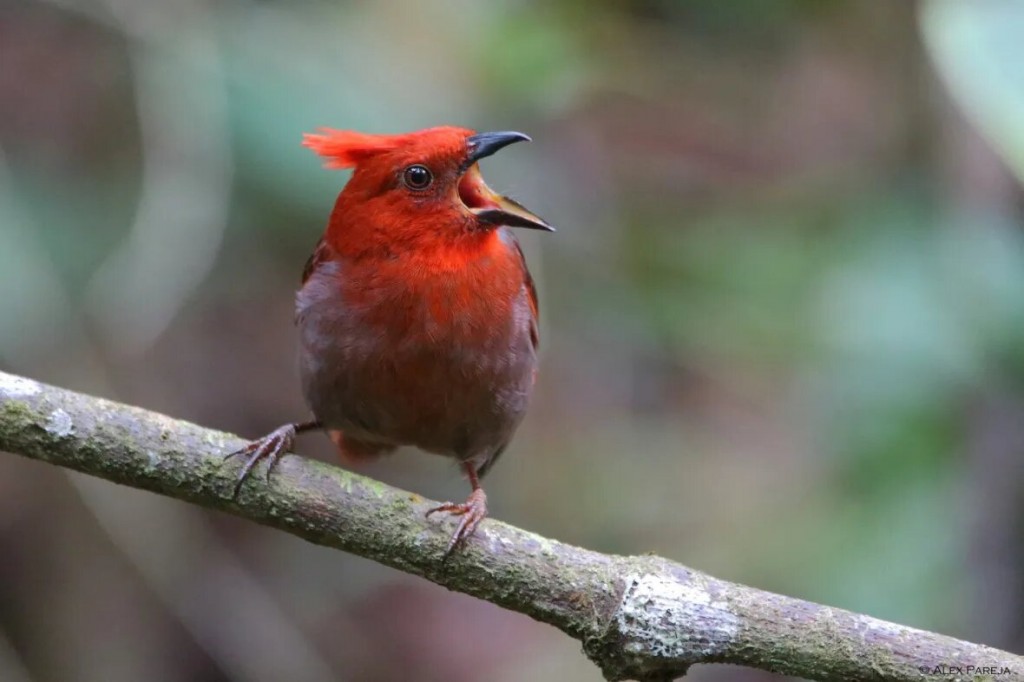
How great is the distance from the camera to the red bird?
320cm

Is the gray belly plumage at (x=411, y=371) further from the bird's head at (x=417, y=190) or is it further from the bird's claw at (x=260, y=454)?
the bird's claw at (x=260, y=454)

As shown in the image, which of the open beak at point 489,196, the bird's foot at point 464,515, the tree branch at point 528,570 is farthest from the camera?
the open beak at point 489,196

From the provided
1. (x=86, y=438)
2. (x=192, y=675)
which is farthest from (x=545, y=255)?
(x=86, y=438)

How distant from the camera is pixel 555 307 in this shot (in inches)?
220

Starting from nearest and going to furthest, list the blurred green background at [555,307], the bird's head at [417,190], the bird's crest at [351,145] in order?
the bird's head at [417,190] < the bird's crest at [351,145] < the blurred green background at [555,307]

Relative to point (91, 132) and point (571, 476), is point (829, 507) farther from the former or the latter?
point (91, 132)

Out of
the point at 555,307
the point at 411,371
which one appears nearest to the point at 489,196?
the point at 411,371

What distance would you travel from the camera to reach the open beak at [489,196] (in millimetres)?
3160

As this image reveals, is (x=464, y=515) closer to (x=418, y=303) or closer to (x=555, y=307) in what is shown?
(x=418, y=303)

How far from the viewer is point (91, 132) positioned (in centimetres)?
513

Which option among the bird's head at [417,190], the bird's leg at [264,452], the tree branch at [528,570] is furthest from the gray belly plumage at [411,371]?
the tree branch at [528,570]

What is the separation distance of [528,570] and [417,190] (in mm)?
1195

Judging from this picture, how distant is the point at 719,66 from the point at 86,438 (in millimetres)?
4366

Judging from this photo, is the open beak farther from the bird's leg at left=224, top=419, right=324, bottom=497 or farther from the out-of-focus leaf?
the out-of-focus leaf
